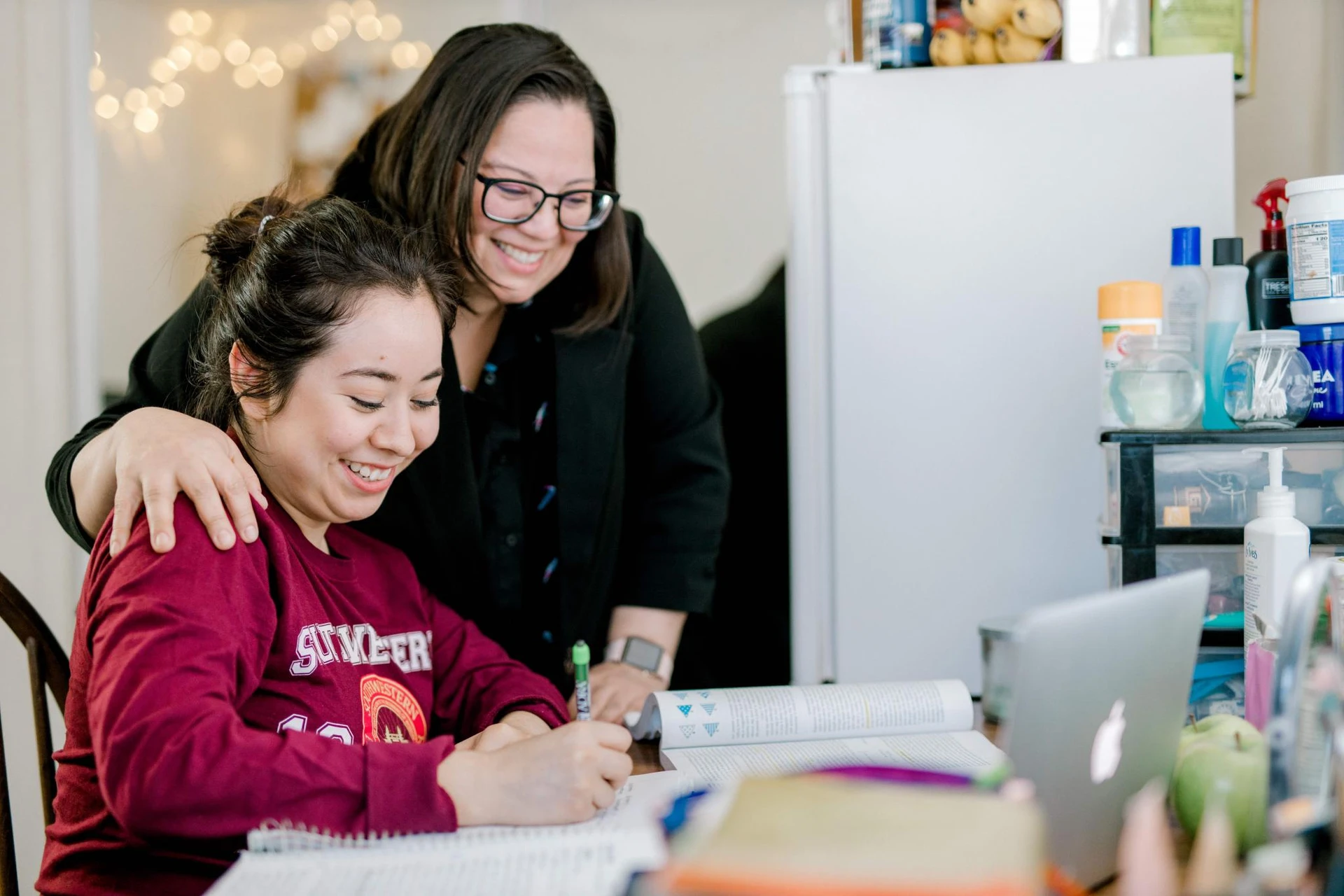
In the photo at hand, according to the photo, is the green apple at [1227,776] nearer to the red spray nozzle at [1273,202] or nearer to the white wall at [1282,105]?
the red spray nozzle at [1273,202]

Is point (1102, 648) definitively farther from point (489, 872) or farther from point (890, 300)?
point (890, 300)

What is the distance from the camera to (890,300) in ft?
5.18

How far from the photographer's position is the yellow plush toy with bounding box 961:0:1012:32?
1.52 m

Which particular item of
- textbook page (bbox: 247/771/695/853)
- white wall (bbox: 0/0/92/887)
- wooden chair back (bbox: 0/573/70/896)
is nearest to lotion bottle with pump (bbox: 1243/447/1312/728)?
textbook page (bbox: 247/771/695/853)

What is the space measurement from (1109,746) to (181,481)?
69 centimetres

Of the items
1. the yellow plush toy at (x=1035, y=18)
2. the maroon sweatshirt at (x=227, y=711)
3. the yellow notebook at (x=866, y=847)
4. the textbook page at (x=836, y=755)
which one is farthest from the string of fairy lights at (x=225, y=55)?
the yellow notebook at (x=866, y=847)

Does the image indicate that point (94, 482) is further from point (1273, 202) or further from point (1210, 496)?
point (1273, 202)

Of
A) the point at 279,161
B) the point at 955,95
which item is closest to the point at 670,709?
the point at 955,95

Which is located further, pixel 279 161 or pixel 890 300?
pixel 279 161

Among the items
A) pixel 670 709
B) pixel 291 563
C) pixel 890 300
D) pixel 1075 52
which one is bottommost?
pixel 670 709

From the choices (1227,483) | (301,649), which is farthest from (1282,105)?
(301,649)

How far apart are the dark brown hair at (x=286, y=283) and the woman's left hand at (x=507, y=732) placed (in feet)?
1.10

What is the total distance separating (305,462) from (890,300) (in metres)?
0.87

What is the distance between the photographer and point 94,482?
1026 mm
